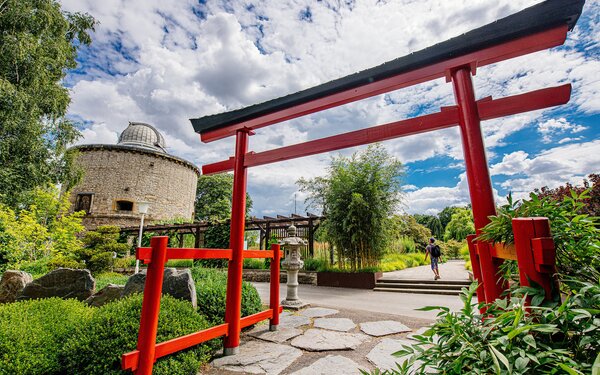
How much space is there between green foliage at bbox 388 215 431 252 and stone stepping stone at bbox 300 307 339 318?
12.7ft

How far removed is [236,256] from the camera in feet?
9.71

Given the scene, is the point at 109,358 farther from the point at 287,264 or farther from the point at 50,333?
the point at 287,264

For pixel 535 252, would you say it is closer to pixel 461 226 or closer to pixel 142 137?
pixel 142 137

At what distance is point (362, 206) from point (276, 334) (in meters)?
4.89

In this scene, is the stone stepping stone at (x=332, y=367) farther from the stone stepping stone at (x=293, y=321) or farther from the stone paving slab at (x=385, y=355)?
the stone stepping stone at (x=293, y=321)

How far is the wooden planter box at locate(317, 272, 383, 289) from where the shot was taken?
24.1 ft

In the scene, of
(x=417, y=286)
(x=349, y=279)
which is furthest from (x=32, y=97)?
(x=417, y=286)

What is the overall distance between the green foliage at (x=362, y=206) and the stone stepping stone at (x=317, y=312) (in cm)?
309

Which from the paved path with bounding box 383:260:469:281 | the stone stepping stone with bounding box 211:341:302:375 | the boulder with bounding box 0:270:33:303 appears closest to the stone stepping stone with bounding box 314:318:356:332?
the stone stepping stone with bounding box 211:341:302:375

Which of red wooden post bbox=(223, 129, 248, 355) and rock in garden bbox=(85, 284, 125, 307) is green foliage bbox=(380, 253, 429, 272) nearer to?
red wooden post bbox=(223, 129, 248, 355)

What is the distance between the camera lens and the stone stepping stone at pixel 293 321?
3.72 meters

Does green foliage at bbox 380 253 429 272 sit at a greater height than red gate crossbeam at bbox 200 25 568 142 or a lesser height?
lesser

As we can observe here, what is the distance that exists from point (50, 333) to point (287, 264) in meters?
3.39

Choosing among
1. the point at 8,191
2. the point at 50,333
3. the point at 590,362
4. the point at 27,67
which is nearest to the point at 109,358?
the point at 50,333
